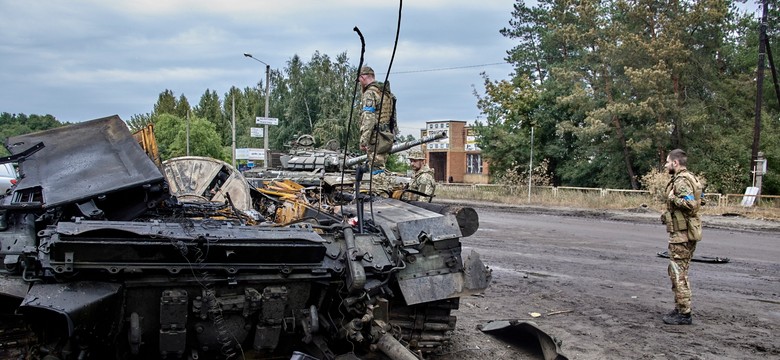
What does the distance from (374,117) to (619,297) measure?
13.9ft

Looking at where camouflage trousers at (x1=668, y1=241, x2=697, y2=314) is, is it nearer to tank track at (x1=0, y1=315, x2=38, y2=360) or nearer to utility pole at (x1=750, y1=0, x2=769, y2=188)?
tank track at (x1=0, y1=315, x2=38, y2=360)

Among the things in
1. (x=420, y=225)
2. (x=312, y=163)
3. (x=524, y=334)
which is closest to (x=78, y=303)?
(x=420, y=225)

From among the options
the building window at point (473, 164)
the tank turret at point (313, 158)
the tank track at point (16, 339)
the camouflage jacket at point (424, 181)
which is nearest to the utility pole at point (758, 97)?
the camouflage jacket at point (424, 181)

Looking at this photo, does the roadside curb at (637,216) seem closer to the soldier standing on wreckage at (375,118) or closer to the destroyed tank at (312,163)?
the destroyed tank at (312,163)

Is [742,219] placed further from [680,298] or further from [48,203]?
[48,203]

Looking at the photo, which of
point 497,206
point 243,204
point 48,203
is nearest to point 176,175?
point 243,204

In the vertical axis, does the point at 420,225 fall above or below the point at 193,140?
below

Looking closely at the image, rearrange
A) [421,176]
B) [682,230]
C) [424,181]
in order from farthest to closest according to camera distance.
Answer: [421,176]
[424,181]
[682,230]

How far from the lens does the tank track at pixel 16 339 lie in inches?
176

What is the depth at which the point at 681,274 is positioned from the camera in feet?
24.4

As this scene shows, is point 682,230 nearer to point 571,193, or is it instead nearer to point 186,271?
point 186,271

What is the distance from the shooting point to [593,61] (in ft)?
103

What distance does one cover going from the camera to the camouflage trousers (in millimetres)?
7355

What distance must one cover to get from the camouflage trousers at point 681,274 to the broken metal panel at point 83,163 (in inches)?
219
